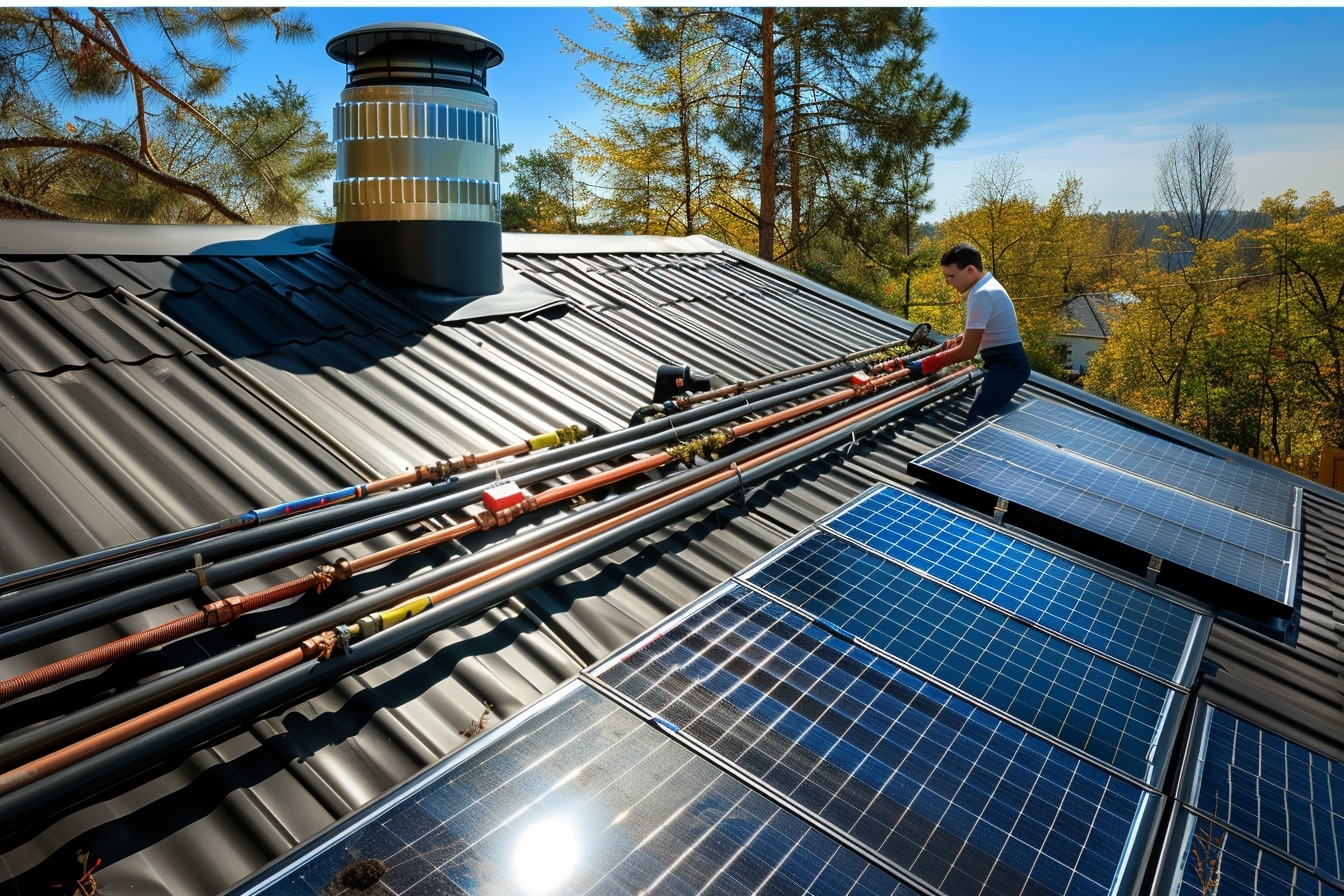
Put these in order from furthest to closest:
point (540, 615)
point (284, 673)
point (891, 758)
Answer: point (540, 615) → point (891, 758) → point (284, 673)

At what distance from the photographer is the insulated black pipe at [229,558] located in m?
2.52

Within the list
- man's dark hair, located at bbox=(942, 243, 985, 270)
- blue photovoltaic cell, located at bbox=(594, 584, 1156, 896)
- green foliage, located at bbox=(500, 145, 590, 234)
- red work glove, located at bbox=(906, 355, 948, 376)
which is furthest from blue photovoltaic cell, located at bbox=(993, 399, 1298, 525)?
green foliage, located at bbox=(500, 145, 590, 234)

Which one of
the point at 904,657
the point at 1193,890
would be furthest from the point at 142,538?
the point at 1193,890

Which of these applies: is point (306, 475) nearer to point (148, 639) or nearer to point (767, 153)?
point (148, 639)

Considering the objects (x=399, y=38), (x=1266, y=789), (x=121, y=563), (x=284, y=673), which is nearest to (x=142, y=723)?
(x=284, y=673)

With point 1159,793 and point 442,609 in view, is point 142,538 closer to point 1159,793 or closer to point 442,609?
point 442,609

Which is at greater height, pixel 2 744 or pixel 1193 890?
pixel 2 744

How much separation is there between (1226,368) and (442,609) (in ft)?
168

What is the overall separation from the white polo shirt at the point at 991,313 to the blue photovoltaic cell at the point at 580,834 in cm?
613

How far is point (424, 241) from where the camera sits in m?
6.78

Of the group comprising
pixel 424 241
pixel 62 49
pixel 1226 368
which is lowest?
pixel 1226 368

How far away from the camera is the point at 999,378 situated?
7.64 meters

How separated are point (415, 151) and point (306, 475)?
3585mm

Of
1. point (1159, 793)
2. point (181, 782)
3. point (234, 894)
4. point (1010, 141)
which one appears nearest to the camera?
point (234, 894)
